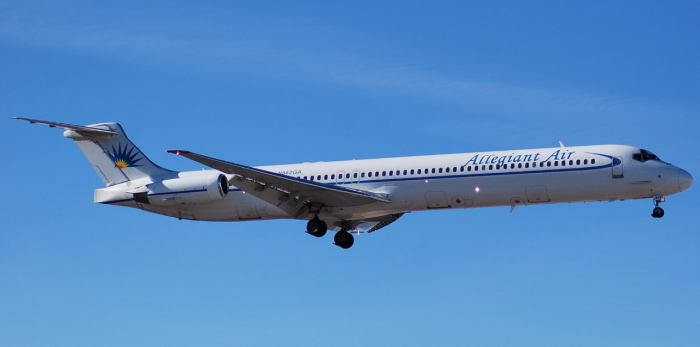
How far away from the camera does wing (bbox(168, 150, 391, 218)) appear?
1335 inches

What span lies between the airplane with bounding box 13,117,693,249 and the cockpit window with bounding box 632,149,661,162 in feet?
0.11

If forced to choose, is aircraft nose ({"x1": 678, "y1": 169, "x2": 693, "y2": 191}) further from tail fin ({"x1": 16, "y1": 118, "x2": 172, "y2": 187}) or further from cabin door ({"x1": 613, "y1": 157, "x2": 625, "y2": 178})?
tail fin ({"x1": 16, "y1": 118, "x2": 172, "y2": 187})

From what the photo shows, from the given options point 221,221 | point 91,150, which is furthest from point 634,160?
point 91,150

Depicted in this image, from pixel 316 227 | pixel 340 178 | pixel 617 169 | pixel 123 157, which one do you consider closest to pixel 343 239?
pixel 316 227

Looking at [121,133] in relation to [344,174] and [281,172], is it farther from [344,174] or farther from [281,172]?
[344,174]

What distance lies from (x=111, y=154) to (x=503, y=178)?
1600cm

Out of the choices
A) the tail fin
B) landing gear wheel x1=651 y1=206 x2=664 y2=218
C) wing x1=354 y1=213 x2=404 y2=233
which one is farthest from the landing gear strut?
the tail fin

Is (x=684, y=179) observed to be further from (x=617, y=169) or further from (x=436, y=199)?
(x=436, y=199)

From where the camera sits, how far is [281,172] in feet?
123

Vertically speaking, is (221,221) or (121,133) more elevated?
(121,133)

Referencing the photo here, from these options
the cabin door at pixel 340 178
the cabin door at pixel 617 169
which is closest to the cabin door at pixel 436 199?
the cabin door at pixel 340 178

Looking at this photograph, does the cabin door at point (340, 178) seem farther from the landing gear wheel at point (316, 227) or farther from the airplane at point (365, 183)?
the landing gear wheel at point (316, 227)

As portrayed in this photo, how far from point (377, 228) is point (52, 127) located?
43.7 ft

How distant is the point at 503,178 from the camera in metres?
33.5
